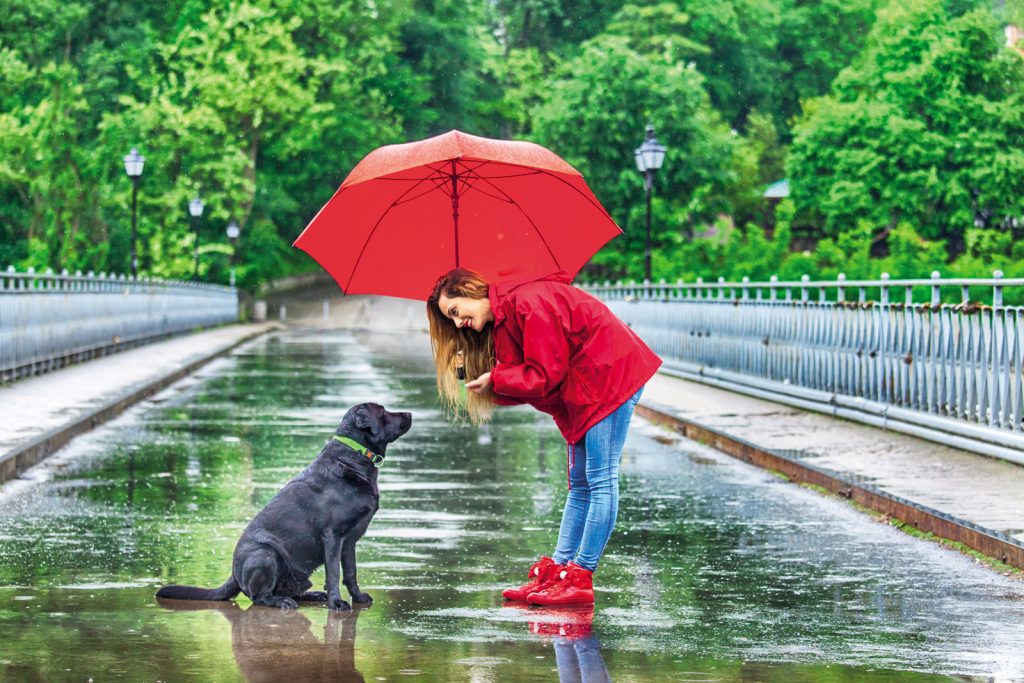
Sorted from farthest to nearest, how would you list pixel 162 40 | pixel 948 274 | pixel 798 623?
pixel 162 40
pixel 948 274
pixel 798 623

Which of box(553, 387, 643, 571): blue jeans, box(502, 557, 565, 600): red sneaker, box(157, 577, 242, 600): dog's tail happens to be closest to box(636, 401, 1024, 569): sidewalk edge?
box(553, 387, 643, 571): blue jeans

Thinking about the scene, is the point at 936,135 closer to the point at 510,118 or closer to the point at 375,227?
the point at 510,118

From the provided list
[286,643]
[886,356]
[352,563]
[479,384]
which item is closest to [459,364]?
[479,384]

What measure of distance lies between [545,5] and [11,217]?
129 ft

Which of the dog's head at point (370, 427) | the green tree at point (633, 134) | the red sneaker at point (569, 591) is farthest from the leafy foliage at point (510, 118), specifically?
the dog's head at point (370, 427)

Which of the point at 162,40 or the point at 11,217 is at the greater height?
the point at 162,40

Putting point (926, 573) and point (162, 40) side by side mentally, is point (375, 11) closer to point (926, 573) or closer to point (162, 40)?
point (162, 40)

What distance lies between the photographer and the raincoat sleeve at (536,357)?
712cm

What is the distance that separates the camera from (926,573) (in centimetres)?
882

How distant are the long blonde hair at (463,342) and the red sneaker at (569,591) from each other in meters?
0.85

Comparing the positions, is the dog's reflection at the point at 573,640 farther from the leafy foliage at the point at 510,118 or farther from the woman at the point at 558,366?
the leafy foliage at the point at 510,118

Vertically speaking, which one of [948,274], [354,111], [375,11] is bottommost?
[948,274]

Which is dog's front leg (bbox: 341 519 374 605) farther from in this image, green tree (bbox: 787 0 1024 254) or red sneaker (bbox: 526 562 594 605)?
green tree (bbox: 787 0 1024 254)

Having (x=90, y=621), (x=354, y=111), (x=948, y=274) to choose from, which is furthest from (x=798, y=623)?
(x=354, y=111)
